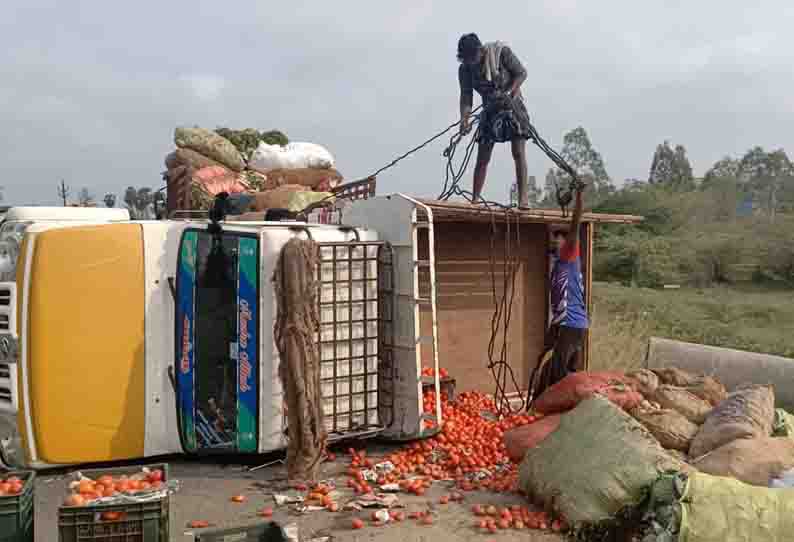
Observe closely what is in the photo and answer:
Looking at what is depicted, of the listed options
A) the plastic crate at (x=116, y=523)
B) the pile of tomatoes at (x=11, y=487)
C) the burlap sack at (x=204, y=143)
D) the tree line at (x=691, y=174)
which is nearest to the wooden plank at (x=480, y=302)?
the plastic crate at (x=116, y=523)

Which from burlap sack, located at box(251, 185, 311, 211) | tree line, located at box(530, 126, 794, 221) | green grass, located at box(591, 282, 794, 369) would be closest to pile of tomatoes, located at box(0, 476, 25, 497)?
burlap sack, located at box(251, 185, 311, 211)

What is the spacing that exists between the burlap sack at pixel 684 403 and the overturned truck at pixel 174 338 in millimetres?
2101

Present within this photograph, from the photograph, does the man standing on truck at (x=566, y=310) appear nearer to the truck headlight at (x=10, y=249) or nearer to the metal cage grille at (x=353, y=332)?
the metal cage grille at (x=353, y=332)

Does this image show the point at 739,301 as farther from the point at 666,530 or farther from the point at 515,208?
the point at 666,530

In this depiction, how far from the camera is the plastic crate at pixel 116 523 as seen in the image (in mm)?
3477

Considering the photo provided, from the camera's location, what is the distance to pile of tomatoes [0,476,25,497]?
3.83 metres

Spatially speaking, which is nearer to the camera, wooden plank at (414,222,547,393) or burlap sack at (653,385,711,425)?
burlap sack at (653,385,711,425)

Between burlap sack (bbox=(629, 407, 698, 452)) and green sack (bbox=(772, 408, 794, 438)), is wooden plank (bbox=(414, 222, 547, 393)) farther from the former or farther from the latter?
green sack (bbox=(772, 408, 794, 438))

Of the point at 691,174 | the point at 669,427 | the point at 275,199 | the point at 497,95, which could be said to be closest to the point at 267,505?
the point at 669,427

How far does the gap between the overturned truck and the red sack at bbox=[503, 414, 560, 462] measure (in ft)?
2.56

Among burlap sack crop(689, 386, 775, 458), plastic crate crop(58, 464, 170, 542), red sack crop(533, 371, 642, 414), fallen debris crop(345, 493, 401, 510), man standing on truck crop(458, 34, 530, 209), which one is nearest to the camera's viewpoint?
plastic crate crop(58, 464, 170, 542)

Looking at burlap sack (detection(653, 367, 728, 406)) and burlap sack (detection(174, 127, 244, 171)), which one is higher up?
burlap sack (detection(174, 127, 244, 171))

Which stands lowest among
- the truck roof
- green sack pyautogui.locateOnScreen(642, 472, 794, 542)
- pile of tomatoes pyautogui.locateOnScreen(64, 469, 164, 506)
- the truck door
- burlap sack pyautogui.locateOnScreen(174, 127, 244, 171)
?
green sack pyautogui.locateOnScreen(642, 472, 794, 542)

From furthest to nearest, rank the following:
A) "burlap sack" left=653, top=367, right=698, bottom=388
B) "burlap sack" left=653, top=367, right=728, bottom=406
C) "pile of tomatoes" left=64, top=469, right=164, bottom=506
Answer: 1. "burlap sack" left=653, top=367, right=698, bottom=388
2. "burlap sack" left=653, top=367, right=728, bottom=406
3. "pile of tomatoes" left=64, top=469, right=164, bottom=506
